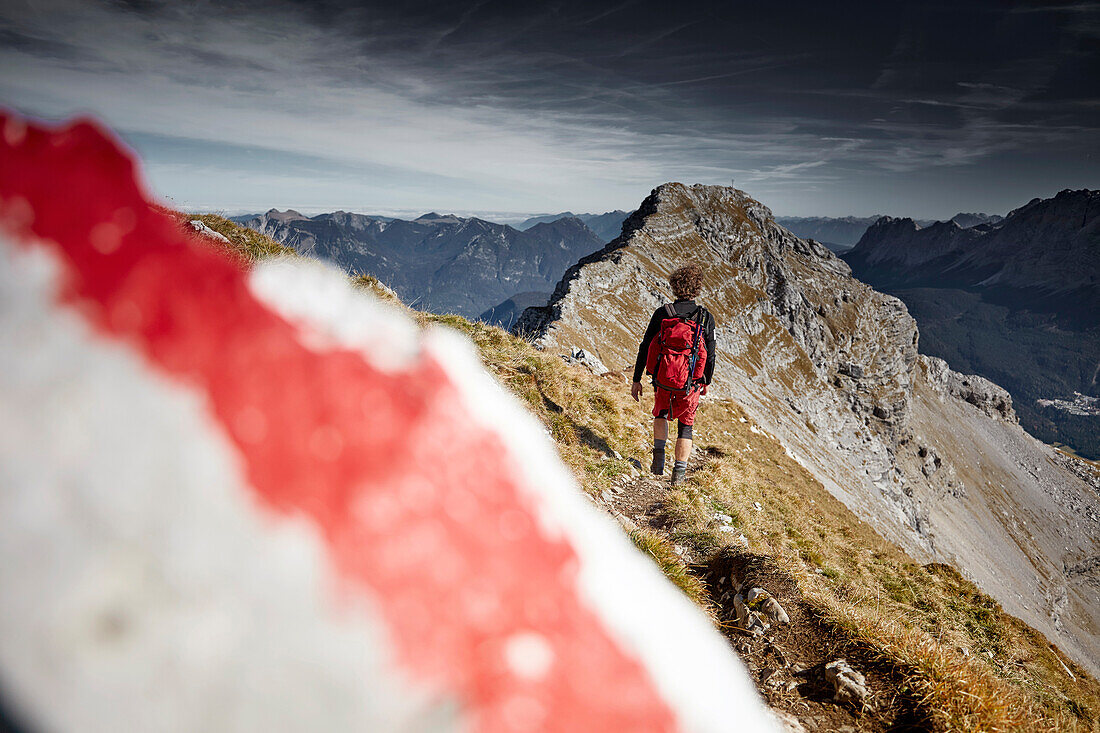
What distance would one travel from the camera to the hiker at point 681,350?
271 inches

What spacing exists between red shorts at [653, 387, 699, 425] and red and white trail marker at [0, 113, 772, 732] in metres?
6.51

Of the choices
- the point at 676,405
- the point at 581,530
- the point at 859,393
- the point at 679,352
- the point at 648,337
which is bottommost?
the point at 859,393

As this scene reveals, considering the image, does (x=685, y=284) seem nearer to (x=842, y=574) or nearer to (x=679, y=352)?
(x=679, y=352)

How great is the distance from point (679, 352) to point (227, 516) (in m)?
6.63

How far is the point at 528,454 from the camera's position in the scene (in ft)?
3.34

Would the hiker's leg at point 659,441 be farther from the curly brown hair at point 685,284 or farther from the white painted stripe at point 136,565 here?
the white painted stripe at point 136,565

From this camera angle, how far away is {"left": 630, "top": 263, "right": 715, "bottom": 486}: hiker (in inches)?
271

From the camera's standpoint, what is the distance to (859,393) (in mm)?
81500

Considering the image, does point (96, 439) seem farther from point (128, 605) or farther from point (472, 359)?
point (472, 359)

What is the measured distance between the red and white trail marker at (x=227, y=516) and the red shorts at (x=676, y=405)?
6513 mm

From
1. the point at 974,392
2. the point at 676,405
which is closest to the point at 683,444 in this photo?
the point at 676,405

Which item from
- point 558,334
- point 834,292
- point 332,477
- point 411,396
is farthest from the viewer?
point 834,292

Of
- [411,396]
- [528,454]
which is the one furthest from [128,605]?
[528,454]

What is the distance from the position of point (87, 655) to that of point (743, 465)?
13.4 metres
